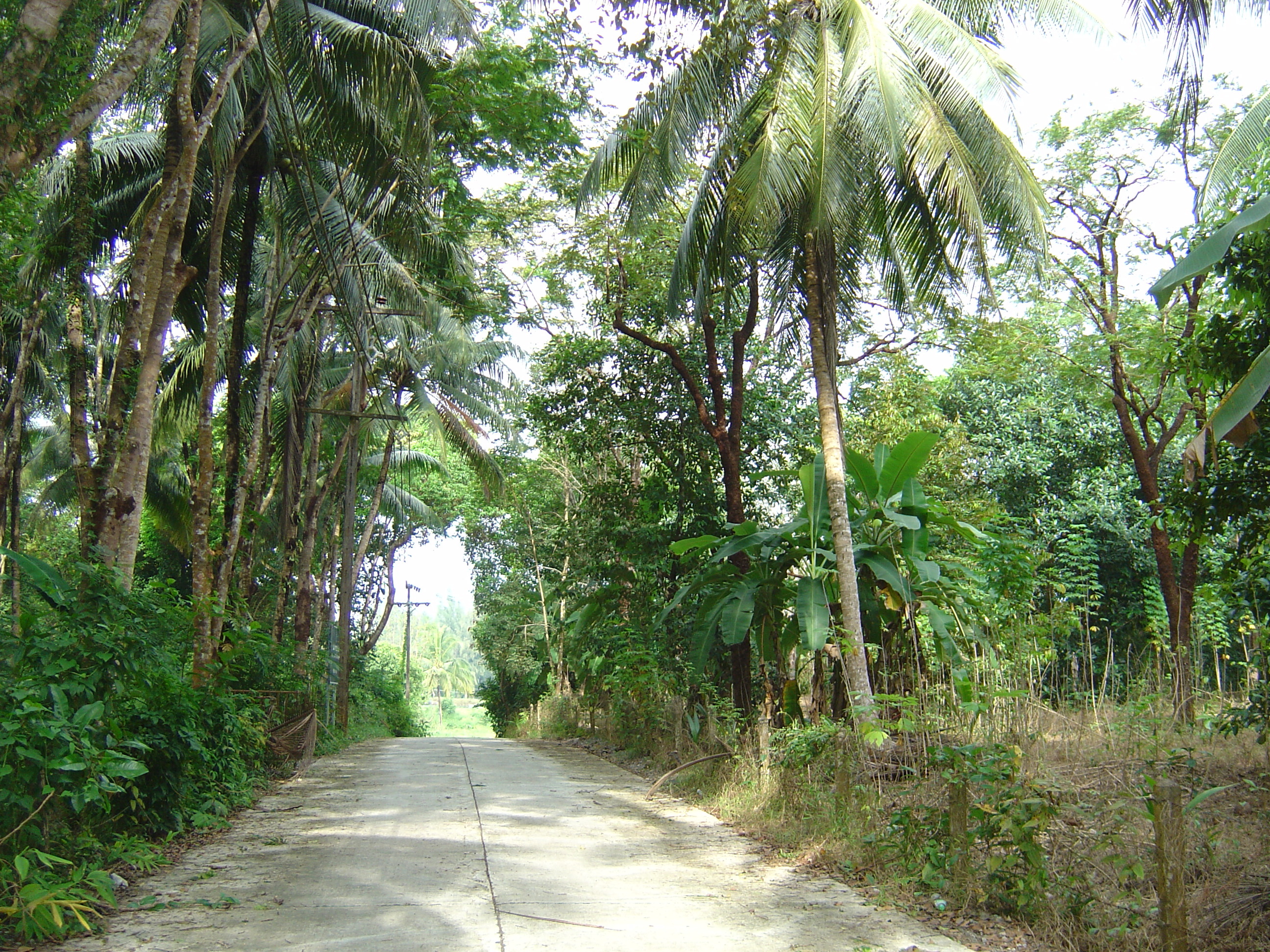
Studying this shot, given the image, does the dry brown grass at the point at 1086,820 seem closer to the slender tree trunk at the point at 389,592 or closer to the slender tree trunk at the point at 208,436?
the slender tree trunk at the point at 208,436

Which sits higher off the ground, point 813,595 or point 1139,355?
point 1139,355

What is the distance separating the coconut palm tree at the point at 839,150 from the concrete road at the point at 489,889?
7.04 feet

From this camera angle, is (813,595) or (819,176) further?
(813,595)

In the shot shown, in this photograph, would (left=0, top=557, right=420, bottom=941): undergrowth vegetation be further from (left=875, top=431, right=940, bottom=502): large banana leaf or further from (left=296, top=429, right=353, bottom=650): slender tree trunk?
(left=296, top=429, right=353, bottom=650): slender tree trunk

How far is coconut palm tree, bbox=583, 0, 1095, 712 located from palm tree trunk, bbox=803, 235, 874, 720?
17mm

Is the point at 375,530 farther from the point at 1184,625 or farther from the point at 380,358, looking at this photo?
the point at 1184,625

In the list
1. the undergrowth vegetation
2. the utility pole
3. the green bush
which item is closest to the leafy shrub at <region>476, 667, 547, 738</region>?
the utility pole

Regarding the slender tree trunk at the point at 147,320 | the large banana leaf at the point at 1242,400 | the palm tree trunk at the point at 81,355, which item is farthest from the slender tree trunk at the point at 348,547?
the large banana leaf at the point at 1242,400

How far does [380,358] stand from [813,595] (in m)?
13.5

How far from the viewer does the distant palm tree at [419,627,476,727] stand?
257ft

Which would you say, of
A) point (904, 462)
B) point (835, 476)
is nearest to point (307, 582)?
point (835, 476)

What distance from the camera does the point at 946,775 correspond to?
5.49 metres

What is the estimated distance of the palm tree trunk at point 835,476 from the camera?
8.29 m

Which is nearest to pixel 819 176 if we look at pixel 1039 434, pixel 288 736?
pixel 288 736
